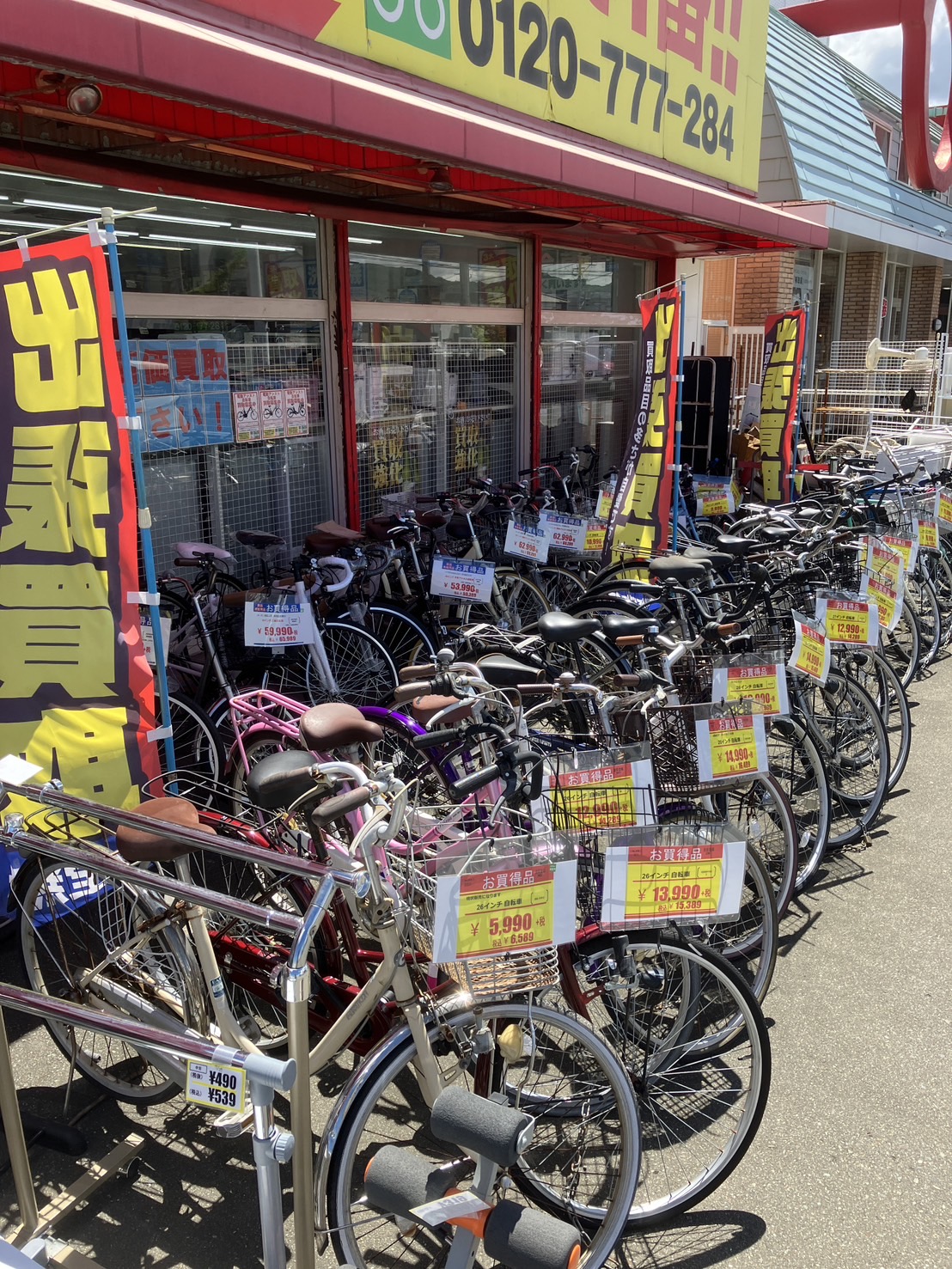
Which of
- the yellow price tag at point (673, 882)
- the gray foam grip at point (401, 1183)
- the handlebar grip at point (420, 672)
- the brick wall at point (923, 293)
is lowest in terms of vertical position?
the gray foam grip at point (401, 1183)

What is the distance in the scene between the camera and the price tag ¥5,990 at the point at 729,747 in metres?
2.88

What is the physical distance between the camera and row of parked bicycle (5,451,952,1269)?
2.04 meters

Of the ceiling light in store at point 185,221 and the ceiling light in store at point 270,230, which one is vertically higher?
the ceiling light in store at point 270,230

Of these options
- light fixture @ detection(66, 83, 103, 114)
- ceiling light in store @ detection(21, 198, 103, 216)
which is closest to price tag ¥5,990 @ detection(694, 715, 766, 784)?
light fixture @ detection(66, 83, 103, 114)

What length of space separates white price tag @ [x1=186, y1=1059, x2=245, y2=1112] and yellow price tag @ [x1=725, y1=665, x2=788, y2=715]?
206cm

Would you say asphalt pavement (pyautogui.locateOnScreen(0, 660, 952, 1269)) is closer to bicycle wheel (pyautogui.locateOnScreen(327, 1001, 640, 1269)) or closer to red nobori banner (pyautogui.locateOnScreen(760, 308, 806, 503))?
bicycle wheel (pyautogui.locateOnScreen(327, 1001, 640, 1269))

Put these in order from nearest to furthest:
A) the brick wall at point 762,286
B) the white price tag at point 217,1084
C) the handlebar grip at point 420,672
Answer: the white price tag at point 217,1084, the handlebar grip at point 420,672, the brick wall at point 762,286

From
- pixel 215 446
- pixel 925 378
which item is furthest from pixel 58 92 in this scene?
pixel 925 378

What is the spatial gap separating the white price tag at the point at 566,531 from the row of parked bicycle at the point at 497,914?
2114 mm

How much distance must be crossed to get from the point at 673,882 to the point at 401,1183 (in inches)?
36.3

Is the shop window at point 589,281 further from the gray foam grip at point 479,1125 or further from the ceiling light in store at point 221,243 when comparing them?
the gray foam grip at point 479,1125

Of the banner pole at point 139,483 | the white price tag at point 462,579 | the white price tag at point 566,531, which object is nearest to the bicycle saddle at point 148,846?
the banner pole at point 139,483

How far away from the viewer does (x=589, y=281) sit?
9711 millimetres

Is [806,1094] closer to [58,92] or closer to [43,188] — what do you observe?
[58,92]
